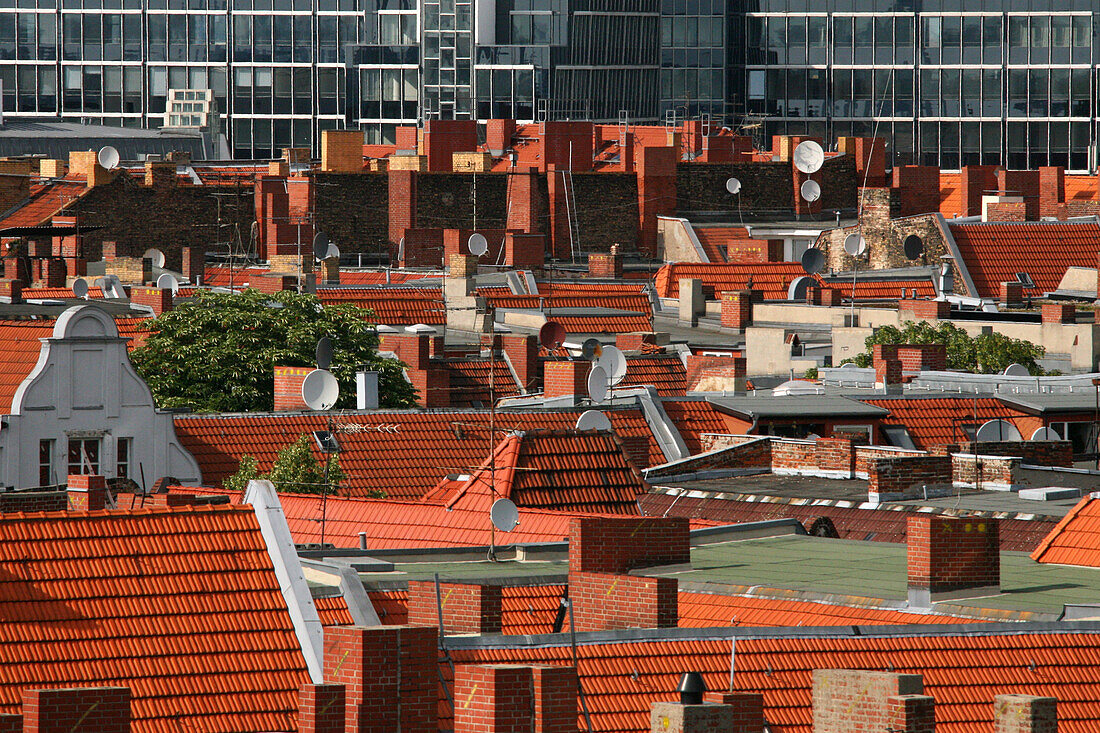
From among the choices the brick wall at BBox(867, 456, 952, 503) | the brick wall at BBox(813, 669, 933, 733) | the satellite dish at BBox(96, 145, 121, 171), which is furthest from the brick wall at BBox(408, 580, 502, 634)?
the satellite dish at BBox(96, 145, 121, 171)

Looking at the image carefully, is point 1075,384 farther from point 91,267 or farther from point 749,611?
point 91,267

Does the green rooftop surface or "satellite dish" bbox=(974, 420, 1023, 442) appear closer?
the green rooftop surface

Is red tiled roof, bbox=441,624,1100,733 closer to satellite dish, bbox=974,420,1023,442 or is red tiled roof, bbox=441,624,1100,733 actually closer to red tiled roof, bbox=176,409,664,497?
red tiled roof, bbox=176,409,664,497

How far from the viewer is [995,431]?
44219 mm

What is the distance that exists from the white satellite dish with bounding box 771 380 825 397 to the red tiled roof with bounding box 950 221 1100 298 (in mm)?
30049

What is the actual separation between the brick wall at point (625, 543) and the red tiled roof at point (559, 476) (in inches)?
310

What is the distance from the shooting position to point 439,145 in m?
108

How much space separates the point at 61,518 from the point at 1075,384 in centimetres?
3428

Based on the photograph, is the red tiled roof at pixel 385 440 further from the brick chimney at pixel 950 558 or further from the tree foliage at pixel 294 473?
the brick chimney at pixel 950 558

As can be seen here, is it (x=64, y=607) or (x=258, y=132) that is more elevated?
(x=258, y=132)

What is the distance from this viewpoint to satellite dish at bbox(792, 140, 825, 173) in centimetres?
9856

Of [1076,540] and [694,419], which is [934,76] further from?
[1076,540]

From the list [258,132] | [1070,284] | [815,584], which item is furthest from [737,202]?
[815,584]

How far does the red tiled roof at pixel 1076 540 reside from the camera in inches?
1116
